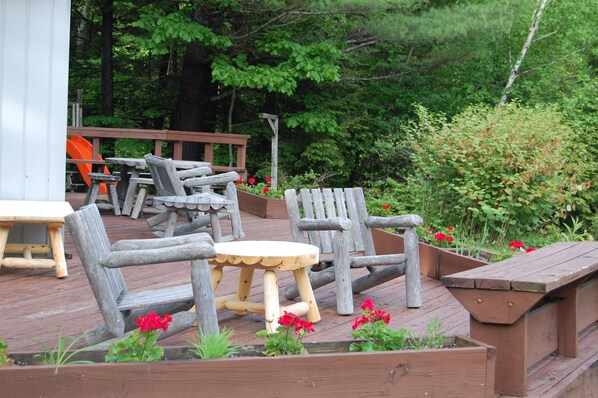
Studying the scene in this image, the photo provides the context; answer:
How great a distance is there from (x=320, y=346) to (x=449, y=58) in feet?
43.1

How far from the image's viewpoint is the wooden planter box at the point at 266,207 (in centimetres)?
1027

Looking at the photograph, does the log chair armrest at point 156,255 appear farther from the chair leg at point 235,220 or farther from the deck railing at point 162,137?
the deck railing at point 162,137

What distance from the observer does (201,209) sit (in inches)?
287

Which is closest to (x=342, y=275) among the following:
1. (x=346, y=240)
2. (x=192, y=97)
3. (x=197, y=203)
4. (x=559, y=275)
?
(x=346, y=240)

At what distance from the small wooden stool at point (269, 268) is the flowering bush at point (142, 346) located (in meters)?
1.32

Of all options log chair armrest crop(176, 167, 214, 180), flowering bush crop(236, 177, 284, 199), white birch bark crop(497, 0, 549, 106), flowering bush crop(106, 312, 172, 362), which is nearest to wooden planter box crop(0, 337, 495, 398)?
flowering bush crop(106, 312, 172, 362)

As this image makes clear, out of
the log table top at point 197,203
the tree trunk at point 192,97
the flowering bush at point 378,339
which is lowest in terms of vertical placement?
the flowering bush at point 378,339

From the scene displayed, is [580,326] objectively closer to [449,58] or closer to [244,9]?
[244,9]

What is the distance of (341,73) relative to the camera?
15852 millimetres

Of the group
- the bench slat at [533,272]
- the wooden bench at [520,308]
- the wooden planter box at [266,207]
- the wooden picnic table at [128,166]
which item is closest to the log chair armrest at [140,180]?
the wooden picnic table at [128,166]

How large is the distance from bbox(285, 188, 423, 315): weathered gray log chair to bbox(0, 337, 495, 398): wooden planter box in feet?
5.10

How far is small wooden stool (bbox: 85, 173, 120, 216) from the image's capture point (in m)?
9.47

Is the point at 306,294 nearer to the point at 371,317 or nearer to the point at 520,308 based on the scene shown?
the point at 371,317

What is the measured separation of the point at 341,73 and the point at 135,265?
41.5 feet
